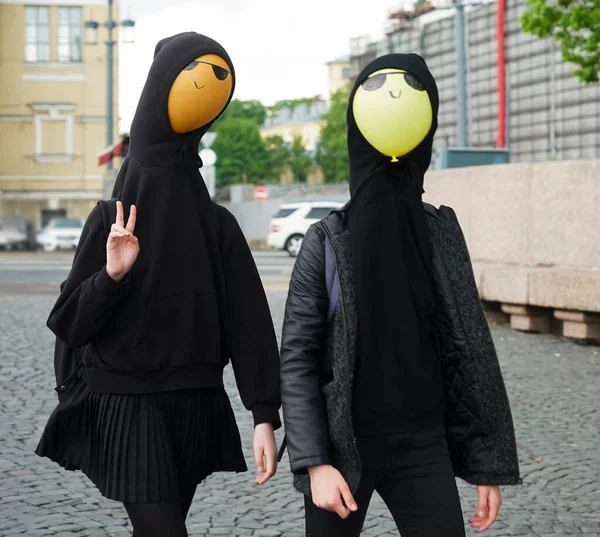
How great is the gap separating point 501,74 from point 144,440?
32.0 m

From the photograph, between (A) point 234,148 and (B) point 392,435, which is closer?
(B) point 392,435

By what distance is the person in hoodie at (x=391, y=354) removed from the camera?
2.85 meters

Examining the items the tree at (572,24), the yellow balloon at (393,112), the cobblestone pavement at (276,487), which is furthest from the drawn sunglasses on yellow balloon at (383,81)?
the tree at (572,24)

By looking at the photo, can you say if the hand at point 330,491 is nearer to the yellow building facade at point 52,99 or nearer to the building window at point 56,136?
the yellow building facade at point 52,99

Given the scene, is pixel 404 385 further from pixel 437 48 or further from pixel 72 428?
pixel 437 48

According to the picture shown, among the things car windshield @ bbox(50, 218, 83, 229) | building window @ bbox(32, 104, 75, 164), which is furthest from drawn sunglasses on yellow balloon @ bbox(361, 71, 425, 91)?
building window @ bbox(32, 104, 75, 164)

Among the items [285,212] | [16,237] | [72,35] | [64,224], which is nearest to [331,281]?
[285,212]

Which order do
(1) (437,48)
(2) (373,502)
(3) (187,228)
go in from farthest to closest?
(1) (437,48)
(2) (373,502)
(3) (187,228)

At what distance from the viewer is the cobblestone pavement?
17.1ft

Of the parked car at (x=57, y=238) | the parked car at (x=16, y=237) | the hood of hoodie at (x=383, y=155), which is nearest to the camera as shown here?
the hood of hoodie at (x=383, y=155)

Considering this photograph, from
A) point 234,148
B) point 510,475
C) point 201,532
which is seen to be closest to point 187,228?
point 510,475

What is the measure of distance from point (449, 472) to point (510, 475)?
0.14 metres

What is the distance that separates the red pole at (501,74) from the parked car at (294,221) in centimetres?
473

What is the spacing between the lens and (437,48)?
39.2 metres
